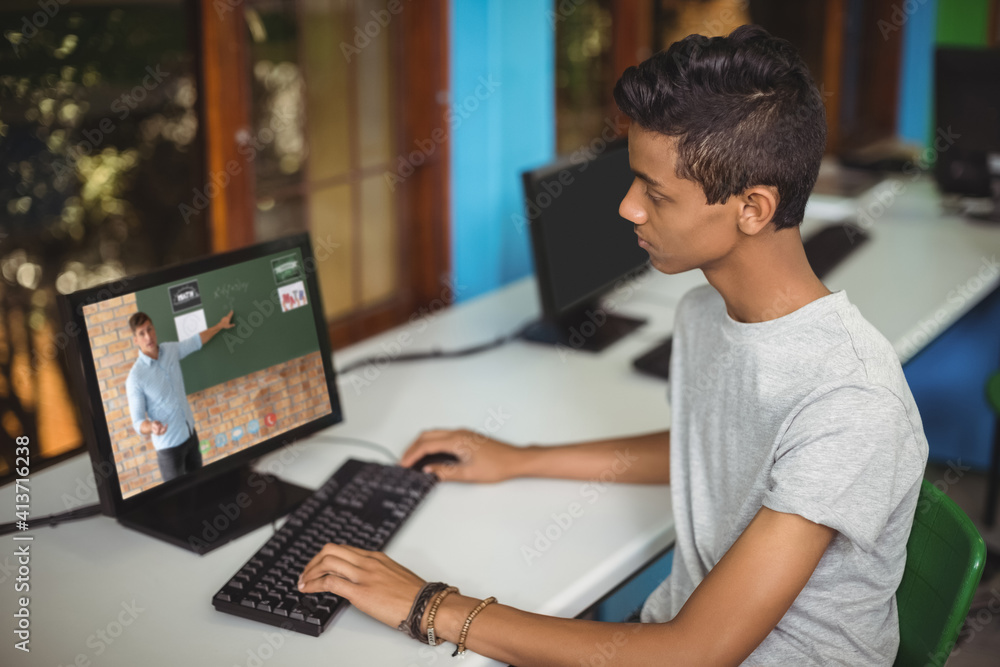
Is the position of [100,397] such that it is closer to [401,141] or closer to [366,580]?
[366,580]

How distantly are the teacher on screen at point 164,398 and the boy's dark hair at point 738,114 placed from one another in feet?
2.20

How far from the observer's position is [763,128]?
0.98 m

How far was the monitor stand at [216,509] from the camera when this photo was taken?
4.11ft

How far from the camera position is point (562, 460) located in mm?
1427

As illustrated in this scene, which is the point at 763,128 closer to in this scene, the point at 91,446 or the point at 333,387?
the point at 333,387

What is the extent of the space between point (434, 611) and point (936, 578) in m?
0.59

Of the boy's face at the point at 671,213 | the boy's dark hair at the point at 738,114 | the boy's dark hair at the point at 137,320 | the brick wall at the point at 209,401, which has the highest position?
the boy's dark hair at the point at 738,114

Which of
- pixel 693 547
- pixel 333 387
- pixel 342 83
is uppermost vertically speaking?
pixel 342 83

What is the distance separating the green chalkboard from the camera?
47.9 inches

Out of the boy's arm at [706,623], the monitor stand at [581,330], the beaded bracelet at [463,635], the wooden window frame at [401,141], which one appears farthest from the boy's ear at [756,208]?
the wooden window frame at [401,141]

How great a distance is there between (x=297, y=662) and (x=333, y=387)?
1.59 ft

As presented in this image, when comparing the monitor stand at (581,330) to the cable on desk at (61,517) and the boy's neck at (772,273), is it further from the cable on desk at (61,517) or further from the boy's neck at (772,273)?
the cable on desk at (61,517)

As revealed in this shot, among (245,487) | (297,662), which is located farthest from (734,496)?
(245,487)

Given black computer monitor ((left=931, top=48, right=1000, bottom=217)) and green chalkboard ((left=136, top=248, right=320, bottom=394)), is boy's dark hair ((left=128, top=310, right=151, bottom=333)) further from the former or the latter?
black computer monitor ((left=931, top=48, right=1000, bottom=217))
